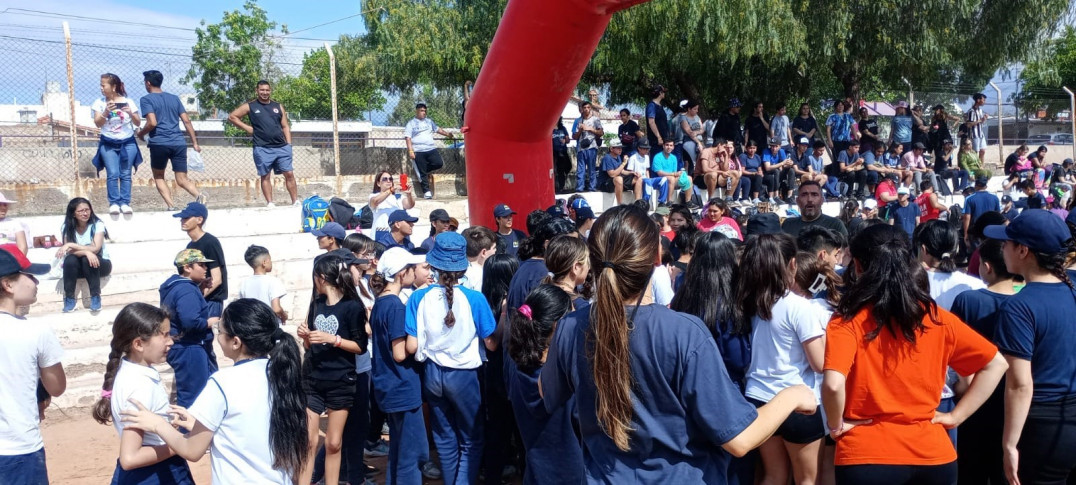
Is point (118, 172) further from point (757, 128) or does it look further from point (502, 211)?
point (757, 128)

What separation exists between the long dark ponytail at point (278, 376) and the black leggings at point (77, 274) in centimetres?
511

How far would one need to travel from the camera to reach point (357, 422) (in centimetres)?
481

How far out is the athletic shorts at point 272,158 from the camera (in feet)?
31.4

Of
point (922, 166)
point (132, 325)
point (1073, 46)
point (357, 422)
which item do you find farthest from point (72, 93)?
point (1073, 46)

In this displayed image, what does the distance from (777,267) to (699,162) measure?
9.24 meters

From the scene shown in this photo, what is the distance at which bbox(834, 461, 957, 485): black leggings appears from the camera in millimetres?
2680

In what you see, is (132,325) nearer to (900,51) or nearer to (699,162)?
(699,162)

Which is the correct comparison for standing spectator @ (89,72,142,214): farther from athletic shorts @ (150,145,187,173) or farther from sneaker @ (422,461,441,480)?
sneaker @ (422,461,441,480)

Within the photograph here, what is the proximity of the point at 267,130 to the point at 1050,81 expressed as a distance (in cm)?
1846

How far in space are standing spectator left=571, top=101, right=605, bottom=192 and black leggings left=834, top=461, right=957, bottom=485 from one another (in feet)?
31.8

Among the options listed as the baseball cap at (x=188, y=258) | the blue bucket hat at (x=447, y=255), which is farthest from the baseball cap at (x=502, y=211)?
the baseball cap at (x=188, y=258)

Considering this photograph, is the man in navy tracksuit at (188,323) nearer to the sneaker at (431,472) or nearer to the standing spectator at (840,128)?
the sneaker at (431,472)

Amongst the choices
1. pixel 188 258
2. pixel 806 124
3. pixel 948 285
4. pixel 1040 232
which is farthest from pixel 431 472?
pixel 806 124

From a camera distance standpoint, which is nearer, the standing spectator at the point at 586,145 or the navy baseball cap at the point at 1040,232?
the navy baseball cap at the point at 1040,232
